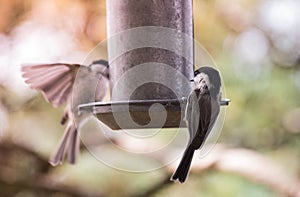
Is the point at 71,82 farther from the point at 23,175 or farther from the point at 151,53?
the point at 23,175

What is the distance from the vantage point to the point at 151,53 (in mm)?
1612

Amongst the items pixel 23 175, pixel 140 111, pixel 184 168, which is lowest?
pixel 23 175

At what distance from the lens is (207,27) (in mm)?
2881

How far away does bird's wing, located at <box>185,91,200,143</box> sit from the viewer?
1402 millimetres

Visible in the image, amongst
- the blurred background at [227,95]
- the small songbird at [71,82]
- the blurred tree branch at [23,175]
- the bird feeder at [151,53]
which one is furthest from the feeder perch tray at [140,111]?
the blurred tree branch at [23,175]

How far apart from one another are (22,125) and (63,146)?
2.72 feet

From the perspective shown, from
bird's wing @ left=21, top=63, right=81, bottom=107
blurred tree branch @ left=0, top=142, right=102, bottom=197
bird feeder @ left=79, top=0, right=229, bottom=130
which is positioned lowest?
blurred tree branch @ left=0, top=142, right=102, bottom=197

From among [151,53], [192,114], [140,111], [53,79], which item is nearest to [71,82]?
[53,79]

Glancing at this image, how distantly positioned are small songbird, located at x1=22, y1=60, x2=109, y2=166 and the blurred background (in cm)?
89

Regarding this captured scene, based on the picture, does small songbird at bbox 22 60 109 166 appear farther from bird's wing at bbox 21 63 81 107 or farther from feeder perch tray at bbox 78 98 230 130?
feeder perch tray at bbox 78 98 230 130

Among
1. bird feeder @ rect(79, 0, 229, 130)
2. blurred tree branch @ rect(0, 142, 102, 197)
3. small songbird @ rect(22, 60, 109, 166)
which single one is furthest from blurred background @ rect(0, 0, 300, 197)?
bird feeder @ rect(79, 0, 229, 130)

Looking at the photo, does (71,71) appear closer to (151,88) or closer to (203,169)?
(151,88)

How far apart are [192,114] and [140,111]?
0.12m

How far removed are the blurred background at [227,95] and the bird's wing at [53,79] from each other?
0.95 meters
